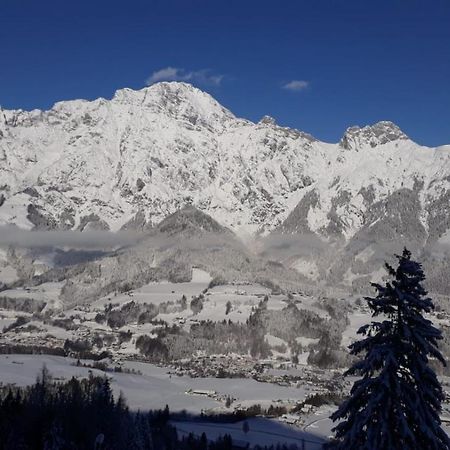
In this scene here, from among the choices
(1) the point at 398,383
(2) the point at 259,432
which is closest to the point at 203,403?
(2) the point at 259,432

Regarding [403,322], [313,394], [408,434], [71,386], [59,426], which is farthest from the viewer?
[313,394]

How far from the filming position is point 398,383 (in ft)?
74.6

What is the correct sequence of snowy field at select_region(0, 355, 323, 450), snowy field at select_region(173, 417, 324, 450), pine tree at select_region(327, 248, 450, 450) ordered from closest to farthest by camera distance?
pine tree at select_region(327, 248, 450, 450) < snowy field at select_region(173, 417, 324, 450) < snowy field at select_region(0, 355, 323, 450)

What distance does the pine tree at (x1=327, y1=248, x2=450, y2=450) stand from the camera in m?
22.5

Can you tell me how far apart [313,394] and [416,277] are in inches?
7133

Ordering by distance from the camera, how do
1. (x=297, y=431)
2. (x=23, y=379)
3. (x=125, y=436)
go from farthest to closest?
(x=23, y=379) < (x=297, y=431) < (x=125, y=436)

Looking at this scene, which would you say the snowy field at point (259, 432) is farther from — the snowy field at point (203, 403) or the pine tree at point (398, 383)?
the pine tree at point (398, 383)

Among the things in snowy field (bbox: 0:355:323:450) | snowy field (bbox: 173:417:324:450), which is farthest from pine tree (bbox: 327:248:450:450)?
snowy field (bbox: 0:355:323:450)

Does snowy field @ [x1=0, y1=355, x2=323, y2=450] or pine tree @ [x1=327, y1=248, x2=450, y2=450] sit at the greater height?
pine tree @ [x1=327, y1=248, x2=450, y2=450]

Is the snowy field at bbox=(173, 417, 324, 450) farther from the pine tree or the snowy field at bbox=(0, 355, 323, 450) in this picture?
the pine tree

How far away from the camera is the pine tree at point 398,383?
2255 cm

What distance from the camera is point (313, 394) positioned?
648 feet

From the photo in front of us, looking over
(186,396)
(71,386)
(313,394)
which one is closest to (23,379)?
(71,386)

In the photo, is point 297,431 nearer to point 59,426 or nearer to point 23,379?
point 59,426
